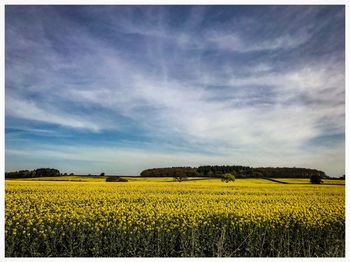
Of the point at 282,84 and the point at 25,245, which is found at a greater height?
the point at 282,84

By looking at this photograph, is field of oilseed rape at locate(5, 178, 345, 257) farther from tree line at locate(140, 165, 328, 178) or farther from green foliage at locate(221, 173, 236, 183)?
green foliage at locate(221, 173, 236, 183)

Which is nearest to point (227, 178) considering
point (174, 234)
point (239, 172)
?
point (239, 172)

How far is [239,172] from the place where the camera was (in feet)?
81.6

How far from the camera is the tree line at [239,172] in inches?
645

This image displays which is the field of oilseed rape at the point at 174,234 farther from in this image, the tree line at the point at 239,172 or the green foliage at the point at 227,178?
the green foliage at the point at 227,178

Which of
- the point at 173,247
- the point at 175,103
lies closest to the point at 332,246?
the point at 173,247

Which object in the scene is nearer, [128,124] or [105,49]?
[105,49]

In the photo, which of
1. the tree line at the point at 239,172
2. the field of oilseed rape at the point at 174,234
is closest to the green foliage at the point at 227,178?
the tree line at the point at 239,172

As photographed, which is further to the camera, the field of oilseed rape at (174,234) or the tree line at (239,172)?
the tree line at (239,172)

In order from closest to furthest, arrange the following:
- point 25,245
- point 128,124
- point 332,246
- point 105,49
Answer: point 25,245 < point 332,246 < point 105,49 < point 128,124

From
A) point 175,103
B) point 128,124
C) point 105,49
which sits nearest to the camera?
point 105,49

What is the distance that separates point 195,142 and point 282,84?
298 centimetres

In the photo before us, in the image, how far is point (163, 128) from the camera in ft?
33.7

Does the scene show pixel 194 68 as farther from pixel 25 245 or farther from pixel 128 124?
pixel 25 245
